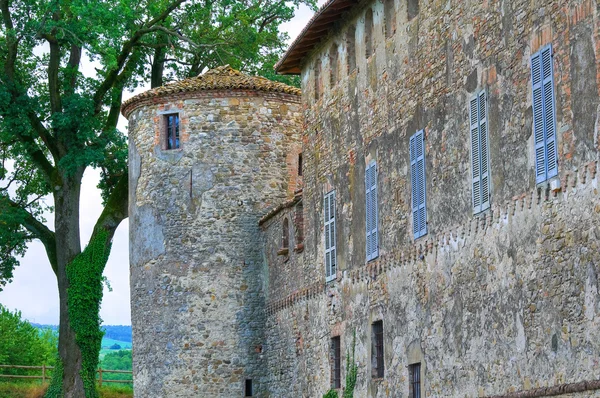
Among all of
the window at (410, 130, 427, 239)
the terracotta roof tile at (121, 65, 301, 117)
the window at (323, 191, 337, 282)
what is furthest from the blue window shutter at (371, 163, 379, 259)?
the terracotta roof tile at (121, 65, 301, 117)

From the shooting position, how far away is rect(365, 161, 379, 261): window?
2245cm

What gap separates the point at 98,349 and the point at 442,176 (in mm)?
16505

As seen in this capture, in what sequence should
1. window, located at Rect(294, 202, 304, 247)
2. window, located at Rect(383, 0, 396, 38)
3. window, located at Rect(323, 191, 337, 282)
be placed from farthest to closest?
window, located at Rect(294, 202, 304, 247)
window, located at Rect(323, 191, 337, 282)
window, located at Rect(383, 0, 396, 38)

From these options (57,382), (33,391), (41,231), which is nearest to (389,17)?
(57,382)

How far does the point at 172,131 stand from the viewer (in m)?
30.0

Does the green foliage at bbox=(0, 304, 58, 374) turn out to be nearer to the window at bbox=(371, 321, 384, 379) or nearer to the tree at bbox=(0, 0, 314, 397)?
the tree at bbox=(0, 0, 314, 397)

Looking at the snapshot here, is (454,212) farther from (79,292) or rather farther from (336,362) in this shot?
(79,292)

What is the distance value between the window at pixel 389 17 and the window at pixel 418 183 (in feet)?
7.58

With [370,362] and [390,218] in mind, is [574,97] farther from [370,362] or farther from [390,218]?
[370,362]

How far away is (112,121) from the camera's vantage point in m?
35.8

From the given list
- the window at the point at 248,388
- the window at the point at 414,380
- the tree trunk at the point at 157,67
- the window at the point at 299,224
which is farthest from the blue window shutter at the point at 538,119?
the tree trunk at the point at 157,67

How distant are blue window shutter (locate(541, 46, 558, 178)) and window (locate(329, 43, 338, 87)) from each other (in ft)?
29.6

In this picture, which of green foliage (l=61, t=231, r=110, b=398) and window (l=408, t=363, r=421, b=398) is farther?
green foliage (l=61, t=231, r=110, b=398)

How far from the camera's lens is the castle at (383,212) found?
1596 cm
